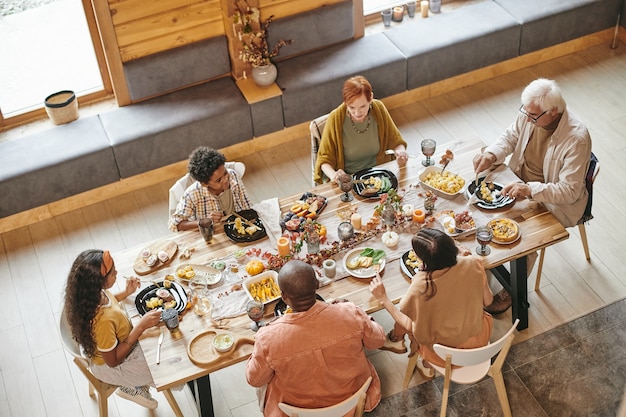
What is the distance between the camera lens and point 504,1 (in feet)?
20.4

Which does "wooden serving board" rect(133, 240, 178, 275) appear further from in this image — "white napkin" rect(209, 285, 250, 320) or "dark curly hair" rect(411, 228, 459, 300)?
"dark curly hair" rect(411, 228, 459, 300)

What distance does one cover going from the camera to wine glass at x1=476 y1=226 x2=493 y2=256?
3.50m

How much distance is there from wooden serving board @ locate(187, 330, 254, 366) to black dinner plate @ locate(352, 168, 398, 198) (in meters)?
1.15

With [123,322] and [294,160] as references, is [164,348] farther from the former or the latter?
[294,160]

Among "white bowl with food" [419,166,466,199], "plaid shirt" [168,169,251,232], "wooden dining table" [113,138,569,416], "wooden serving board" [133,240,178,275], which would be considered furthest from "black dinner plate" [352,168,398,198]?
"wooden serving board" [133,240,178,275]

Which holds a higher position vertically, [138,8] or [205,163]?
[138,8]

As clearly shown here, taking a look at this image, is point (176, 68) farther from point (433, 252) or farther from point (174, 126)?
point (433, 252)

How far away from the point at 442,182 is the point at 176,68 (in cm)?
253

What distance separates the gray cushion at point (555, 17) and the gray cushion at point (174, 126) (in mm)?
2548

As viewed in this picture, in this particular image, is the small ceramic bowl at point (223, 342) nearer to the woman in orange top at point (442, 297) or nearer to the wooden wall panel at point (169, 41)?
the woman in orange top at point (442, 297)

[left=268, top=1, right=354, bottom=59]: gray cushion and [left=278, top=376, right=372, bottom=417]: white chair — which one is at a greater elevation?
[left=268, top=1, right=354, bottom=59]: gray cushion

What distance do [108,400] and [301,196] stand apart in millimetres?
1604

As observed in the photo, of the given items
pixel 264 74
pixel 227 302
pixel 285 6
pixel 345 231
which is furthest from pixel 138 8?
pixel 227 302

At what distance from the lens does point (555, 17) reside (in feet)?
19.9
